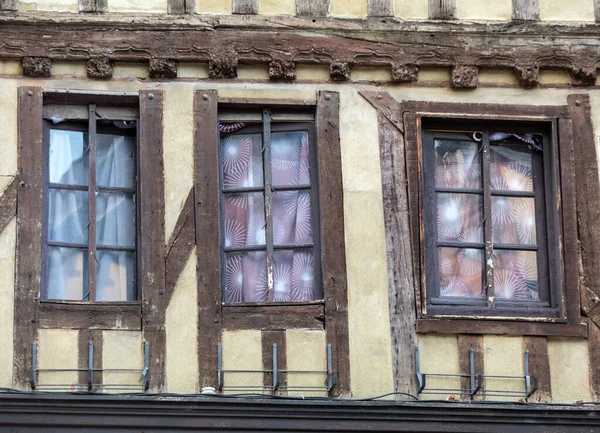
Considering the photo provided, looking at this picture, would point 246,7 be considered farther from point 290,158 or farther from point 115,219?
point 115,219

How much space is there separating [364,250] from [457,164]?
0.99 metres

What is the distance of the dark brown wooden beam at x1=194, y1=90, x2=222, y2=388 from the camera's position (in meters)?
12.2

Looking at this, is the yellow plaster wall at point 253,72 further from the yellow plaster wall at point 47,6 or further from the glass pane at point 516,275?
the glass pane at point 516,275

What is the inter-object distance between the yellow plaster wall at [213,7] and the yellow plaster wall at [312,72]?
24.5 inches

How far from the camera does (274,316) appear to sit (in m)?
12.4

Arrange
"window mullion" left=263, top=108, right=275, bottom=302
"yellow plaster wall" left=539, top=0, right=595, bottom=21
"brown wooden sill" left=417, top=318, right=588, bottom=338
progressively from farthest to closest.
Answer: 1. "yellow plaster wall" left=539, top=0, right=595, bottom=21
2. "window mullion" left=263, top=108, right=275, bottom=302
3. "brown wooden sill" left=417, top=318, right=588, bottom=338

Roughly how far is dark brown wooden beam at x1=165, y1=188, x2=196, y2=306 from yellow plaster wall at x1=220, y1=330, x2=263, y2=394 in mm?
492

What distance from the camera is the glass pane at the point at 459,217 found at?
1285cm

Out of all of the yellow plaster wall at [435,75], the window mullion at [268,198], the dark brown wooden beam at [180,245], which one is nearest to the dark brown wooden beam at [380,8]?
the yellow plaster wall at [435,75]

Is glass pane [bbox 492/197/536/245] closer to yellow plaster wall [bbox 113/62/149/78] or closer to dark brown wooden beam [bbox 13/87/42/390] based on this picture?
yellow plaster wall [bbox 113/62/149/78]

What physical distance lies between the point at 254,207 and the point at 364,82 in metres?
1.14

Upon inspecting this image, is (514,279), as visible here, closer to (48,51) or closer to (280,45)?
(280,45)

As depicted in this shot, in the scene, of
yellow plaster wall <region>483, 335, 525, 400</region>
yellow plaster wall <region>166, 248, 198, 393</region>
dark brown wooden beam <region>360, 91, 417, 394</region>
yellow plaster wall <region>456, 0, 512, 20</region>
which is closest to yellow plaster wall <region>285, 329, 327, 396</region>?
dark brown wooden beam <region>360, 91, 417, 394</region>

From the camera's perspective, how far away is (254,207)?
1277 cm
